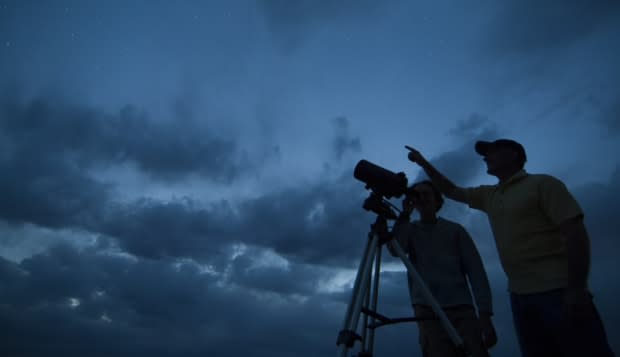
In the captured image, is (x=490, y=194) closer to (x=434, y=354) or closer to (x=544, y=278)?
A: (x=544, y=278)

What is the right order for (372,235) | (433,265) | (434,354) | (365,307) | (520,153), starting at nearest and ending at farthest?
(365,307) → (372,235) → (434,354) → (520,153) → (433,265)

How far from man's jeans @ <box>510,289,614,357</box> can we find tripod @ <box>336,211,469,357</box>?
789mm

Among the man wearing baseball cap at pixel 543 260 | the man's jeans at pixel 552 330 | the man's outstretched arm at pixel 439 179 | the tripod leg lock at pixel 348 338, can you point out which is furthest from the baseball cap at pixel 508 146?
the tripod leg lock at pixel 348 338

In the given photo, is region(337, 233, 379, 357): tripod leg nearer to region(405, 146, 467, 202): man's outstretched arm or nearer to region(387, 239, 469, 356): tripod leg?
region(387, 239, 469, 356): tripod leg

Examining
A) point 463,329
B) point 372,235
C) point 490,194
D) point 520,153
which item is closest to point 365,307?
point 372,235

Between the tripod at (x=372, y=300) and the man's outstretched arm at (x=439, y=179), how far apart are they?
1.21 metres

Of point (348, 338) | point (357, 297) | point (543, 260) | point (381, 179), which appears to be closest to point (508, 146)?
point (543, 260)

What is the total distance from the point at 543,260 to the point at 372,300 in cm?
154

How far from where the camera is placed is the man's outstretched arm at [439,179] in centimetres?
415

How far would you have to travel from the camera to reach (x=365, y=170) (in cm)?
343

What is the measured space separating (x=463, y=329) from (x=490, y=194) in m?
1.50

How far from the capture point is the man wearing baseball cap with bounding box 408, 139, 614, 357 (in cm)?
257

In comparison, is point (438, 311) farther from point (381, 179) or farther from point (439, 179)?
point (439, 179)

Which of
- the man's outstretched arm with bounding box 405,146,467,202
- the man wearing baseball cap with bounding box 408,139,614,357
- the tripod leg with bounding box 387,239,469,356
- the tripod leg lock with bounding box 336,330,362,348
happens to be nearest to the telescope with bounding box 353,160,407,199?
the tripod leg with bounding box 387,239,469,356
